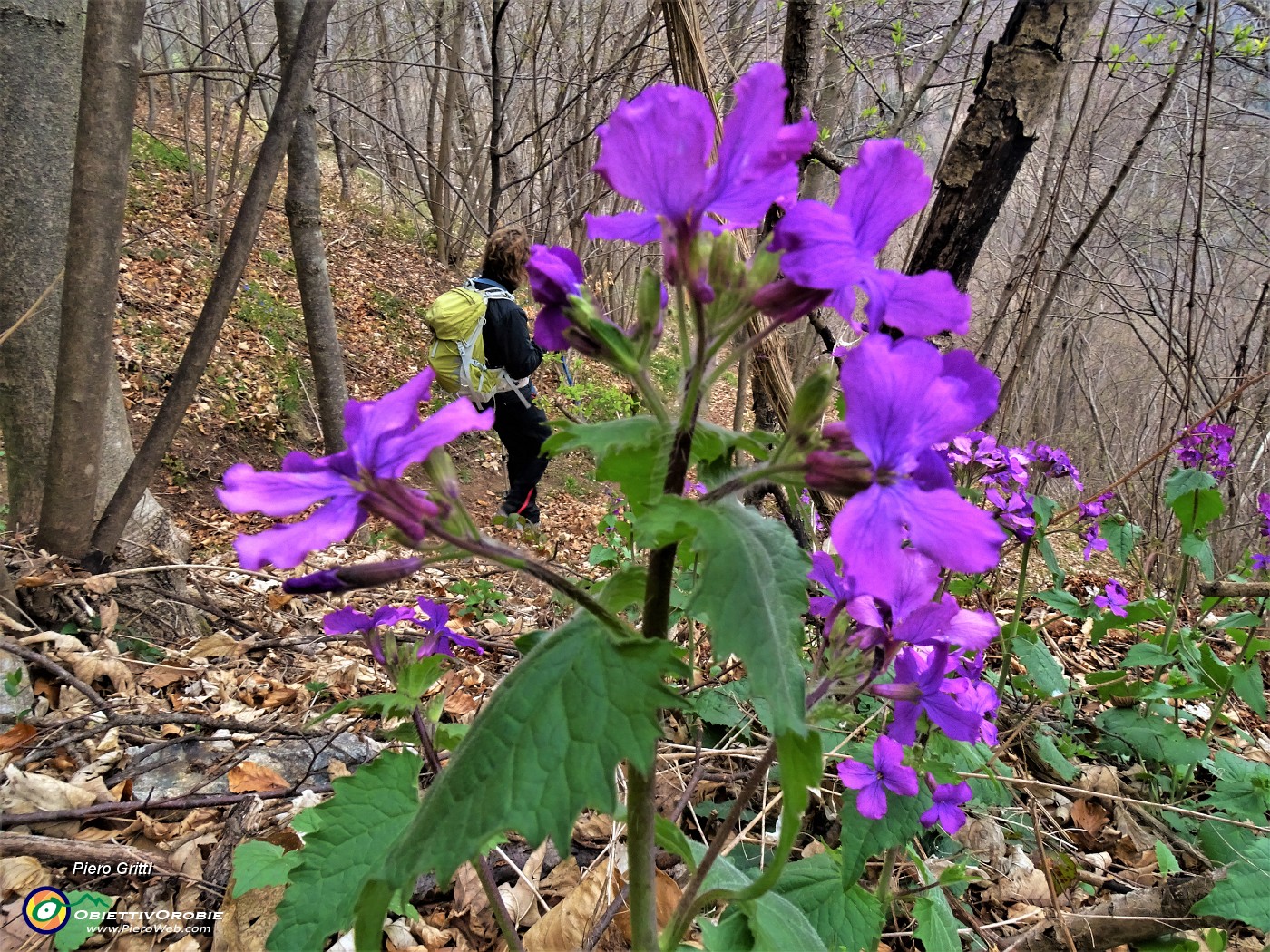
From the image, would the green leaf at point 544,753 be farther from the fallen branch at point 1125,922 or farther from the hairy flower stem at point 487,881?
the fallen branch at point 1125,922

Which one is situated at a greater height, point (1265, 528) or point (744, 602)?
point (1265, 528)

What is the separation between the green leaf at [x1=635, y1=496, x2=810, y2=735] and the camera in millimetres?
623

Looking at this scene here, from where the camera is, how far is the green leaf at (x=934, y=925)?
1320 mm

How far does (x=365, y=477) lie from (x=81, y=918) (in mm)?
1422

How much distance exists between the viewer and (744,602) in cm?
65

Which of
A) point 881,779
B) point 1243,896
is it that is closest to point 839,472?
point 881,779

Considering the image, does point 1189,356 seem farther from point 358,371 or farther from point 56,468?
point 358,371

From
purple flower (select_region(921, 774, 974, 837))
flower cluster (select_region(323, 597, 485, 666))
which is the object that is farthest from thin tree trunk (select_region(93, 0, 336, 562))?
purple flower (select_region(921, 774, 974, 837))

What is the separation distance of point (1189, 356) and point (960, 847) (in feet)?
11.8

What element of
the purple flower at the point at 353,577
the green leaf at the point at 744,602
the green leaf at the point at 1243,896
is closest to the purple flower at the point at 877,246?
the green leaf at the point at 744,602

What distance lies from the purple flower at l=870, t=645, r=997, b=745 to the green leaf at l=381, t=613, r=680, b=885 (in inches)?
22.6

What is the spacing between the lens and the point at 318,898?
0.96m

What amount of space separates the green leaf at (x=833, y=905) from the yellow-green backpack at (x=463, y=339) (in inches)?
186

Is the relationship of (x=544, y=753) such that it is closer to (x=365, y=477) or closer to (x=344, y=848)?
(x=365, y=477)
